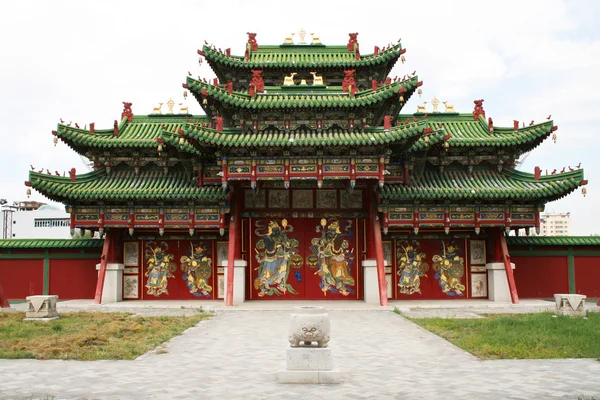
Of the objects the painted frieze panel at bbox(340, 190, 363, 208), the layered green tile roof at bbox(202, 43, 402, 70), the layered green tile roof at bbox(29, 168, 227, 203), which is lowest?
the painted frieze panel at bbox(340, 190, 363, 208)

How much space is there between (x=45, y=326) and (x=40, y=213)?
73308 mm

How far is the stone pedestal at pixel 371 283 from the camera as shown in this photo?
2367 centimetres

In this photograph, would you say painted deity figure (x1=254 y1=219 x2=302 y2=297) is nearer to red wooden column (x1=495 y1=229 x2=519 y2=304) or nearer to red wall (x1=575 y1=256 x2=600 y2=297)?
red wooden column (x1=495 y1=229 x2=519 y2=304)

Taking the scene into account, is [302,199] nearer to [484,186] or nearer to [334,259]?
[334,259]

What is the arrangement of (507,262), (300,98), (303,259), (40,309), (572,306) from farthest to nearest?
(303,259), (507,262), (300,98), (40,309), (572,306)

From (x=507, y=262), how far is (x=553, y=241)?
11.3 feet

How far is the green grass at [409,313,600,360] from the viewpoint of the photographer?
12.9 m

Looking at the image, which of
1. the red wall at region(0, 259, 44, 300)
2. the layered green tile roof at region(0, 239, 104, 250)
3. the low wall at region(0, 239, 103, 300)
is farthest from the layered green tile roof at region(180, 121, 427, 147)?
the red wall at region(0, 259, 44, 300)

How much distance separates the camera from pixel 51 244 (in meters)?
25.9

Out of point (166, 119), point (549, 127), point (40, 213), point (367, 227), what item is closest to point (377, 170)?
point (367, 227)

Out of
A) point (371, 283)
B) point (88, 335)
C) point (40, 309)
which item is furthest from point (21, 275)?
point (371, 283)

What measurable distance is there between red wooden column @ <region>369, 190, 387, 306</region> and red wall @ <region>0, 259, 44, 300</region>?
15.4 metres

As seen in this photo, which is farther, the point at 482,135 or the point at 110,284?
the point at 482,135

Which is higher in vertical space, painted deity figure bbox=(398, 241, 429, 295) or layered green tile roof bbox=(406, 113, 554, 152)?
layered green tile roof bbox=(406, 113, 554, 152)
